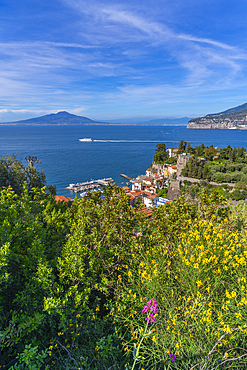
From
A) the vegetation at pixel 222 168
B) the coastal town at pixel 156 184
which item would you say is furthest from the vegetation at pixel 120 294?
the vegetation at pixel 222 168

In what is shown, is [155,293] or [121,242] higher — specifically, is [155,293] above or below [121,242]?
below

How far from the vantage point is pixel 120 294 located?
3475 mm

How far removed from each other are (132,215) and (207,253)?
173cm

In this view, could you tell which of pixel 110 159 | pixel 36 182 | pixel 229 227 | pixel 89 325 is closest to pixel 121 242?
pixel 89 325

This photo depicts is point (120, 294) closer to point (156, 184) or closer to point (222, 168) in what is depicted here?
point (156, 184)

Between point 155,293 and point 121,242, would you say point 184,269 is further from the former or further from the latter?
point 121,242

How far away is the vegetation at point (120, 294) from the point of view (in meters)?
2.48

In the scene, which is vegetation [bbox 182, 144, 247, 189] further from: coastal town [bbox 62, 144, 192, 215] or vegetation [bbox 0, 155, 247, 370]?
vegetation [bbox 0, 155, 247, 370]

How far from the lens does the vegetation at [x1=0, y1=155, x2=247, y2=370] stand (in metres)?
2.48

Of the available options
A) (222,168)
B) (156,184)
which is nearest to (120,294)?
(156,184)

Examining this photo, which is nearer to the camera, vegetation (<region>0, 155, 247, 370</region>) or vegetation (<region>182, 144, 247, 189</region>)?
vegetation (<region>0, 155, 247, 370</region>)

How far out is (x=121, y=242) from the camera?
414cm

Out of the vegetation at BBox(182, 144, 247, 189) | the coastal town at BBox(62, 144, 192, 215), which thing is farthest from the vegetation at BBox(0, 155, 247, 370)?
the vegetation at BBox(182, 144, 247, 189)

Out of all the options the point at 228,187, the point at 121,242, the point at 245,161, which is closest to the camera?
the point at 121,242
